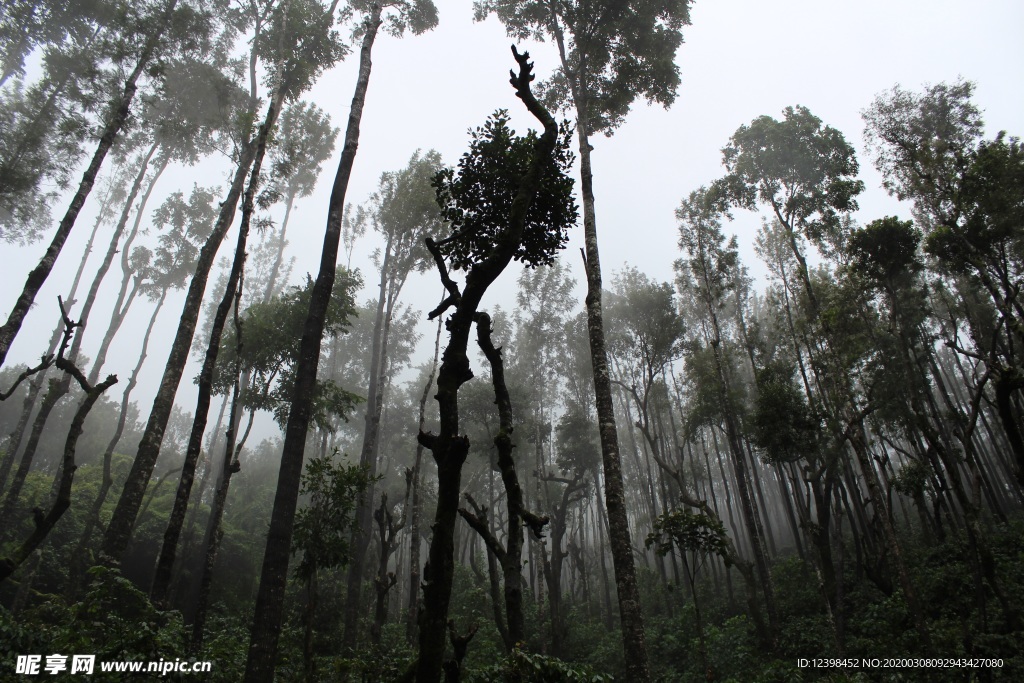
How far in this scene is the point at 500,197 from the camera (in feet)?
18.6

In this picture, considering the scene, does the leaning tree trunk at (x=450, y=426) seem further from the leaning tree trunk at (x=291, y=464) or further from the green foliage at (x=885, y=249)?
the green foliage at (x=885, y=249)

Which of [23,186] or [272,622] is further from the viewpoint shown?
[23,186]

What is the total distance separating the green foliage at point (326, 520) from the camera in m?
11.6

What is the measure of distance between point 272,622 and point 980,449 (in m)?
35.9

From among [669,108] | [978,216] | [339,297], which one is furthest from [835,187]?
[339,297]

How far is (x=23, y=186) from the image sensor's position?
16.0 metres

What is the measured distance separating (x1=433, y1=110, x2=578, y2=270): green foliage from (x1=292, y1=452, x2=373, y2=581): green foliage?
27.2 ft

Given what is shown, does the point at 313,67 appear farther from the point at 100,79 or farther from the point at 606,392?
the point at 606,392

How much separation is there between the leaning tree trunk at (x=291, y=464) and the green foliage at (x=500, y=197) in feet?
11.4

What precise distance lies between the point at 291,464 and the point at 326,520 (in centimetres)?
554

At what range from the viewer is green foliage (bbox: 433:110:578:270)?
5.56 metres

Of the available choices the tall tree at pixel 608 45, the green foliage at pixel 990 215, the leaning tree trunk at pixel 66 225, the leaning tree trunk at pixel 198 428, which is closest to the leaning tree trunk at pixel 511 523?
the leaning tree trunk at pixel 198 428

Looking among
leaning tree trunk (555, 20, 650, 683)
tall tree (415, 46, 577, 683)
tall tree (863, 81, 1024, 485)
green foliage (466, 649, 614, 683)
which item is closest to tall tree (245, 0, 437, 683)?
tall tree (415, 46, 577, 683)

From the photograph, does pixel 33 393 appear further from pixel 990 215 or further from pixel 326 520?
pixel 990 215
